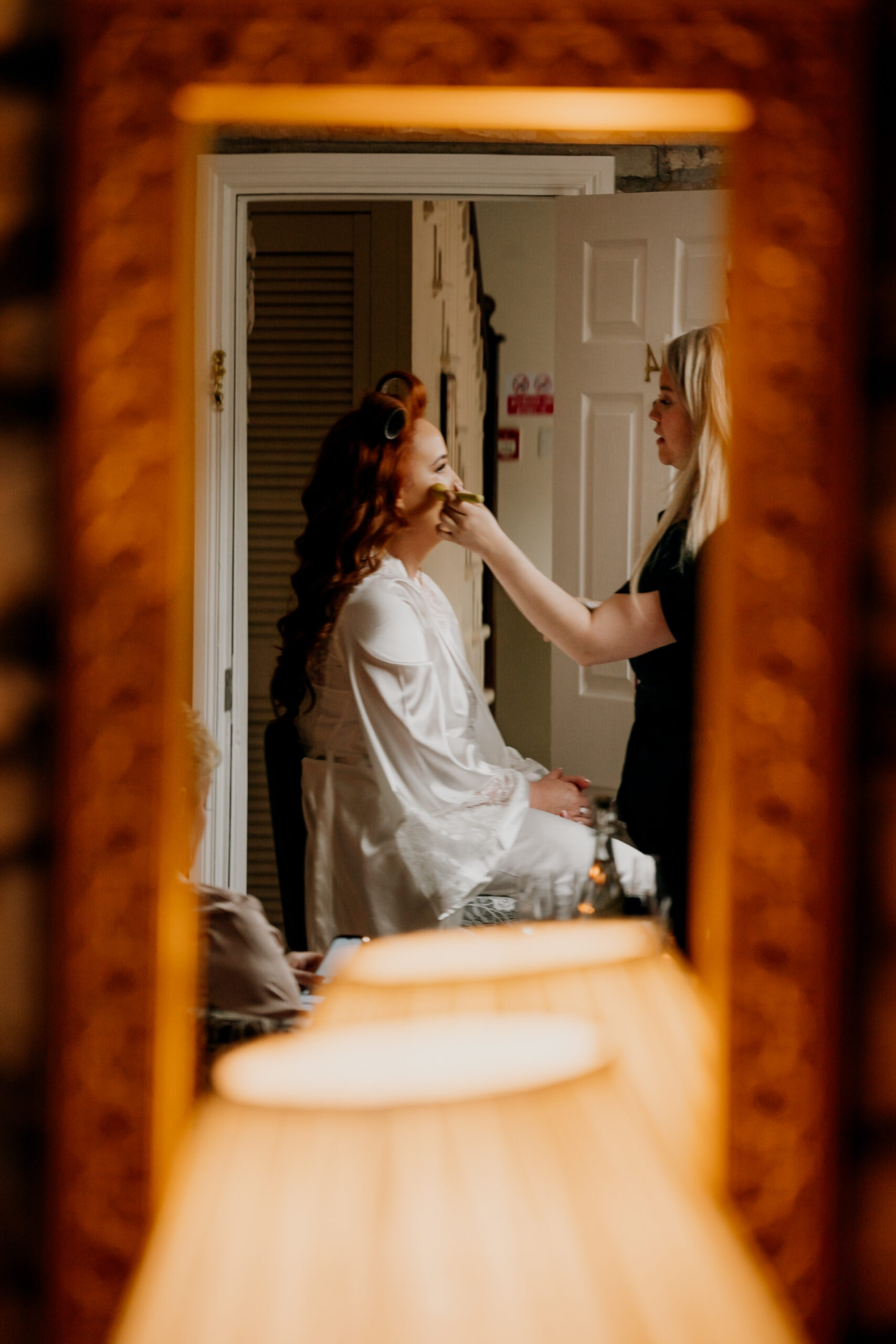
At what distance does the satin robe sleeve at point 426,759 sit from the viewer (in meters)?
0.67

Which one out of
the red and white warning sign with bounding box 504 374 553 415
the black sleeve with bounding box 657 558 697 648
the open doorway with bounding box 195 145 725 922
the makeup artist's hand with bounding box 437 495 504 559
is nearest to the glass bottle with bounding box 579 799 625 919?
the black sleeve with bounding box 657 558 697 648

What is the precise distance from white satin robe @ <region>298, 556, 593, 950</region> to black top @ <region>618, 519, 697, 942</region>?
4 cm

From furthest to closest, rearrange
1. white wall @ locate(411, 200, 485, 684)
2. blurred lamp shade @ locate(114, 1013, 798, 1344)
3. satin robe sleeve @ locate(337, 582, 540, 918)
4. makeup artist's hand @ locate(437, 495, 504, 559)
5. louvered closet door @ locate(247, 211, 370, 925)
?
1. white wall @ locate(411, 200, 485, 684)
2. louvered closet door @ locate(247, 211, 370, 925)
3. makeup artist's hand @ locate(437, 495, 504, 559)
4. satin robe sleeve @ locate(337, 582, 540, 918)
5. blurred lamp shade @ locate(114, 1013, 798, 1344)

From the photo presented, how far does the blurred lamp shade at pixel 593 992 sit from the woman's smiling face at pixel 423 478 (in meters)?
0.70

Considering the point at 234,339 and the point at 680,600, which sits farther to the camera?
the point at 234,339

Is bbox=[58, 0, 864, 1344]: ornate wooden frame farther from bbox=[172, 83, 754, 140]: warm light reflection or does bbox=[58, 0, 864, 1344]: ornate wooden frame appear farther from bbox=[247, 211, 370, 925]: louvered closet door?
bbox=[247, 211, 370, 925]: louvered closet door

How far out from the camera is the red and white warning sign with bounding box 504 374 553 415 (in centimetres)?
211

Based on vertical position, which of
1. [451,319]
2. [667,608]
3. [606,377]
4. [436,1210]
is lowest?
[436,1210]

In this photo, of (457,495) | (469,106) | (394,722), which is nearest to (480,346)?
(457,495)

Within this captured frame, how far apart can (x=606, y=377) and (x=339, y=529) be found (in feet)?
3.08

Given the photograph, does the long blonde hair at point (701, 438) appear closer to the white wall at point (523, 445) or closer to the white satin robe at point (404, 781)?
the white satin robe at point (404, 781)

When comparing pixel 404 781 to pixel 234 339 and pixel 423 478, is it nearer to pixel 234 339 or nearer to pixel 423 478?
pixel 423 478

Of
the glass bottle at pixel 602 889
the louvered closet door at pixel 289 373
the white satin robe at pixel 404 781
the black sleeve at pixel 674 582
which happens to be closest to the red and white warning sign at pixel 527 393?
the louvered closet door at pixel 289 373

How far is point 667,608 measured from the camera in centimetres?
70
